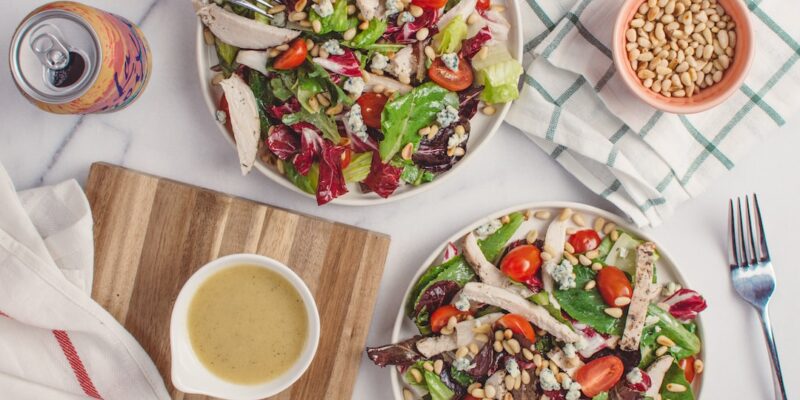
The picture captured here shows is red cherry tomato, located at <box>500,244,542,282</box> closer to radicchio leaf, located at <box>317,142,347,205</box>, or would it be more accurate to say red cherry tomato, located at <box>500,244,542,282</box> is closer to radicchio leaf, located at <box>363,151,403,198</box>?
radicchio leaf, located at <box>363,151,403,198</box>

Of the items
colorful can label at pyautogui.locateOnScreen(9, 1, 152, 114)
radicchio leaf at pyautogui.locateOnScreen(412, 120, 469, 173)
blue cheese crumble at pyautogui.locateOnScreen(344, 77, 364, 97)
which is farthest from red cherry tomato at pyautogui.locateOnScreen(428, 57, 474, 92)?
colorful can label at pyautogui.locateOnScreen(9, 1, 152, 114)

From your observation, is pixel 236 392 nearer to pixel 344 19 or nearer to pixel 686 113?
pixel 344 19

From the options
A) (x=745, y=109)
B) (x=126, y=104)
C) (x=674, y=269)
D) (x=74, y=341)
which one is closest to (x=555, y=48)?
(x=745, y=109)

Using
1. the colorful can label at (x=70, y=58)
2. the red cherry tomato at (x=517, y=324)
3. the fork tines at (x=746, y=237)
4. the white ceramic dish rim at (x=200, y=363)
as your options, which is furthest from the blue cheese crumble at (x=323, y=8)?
the fork tines at (x=746, y=237)

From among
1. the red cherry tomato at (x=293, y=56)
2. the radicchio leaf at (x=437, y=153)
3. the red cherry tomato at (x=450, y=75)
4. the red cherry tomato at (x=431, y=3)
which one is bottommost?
the radicchio leaf at (x=437, y=153)

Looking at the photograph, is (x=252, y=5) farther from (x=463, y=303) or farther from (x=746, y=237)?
(x=746, y=237)

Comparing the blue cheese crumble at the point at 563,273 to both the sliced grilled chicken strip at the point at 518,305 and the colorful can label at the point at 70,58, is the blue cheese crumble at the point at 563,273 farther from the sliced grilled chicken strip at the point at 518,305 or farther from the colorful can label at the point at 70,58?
the colorful can label at the point at 70,58
